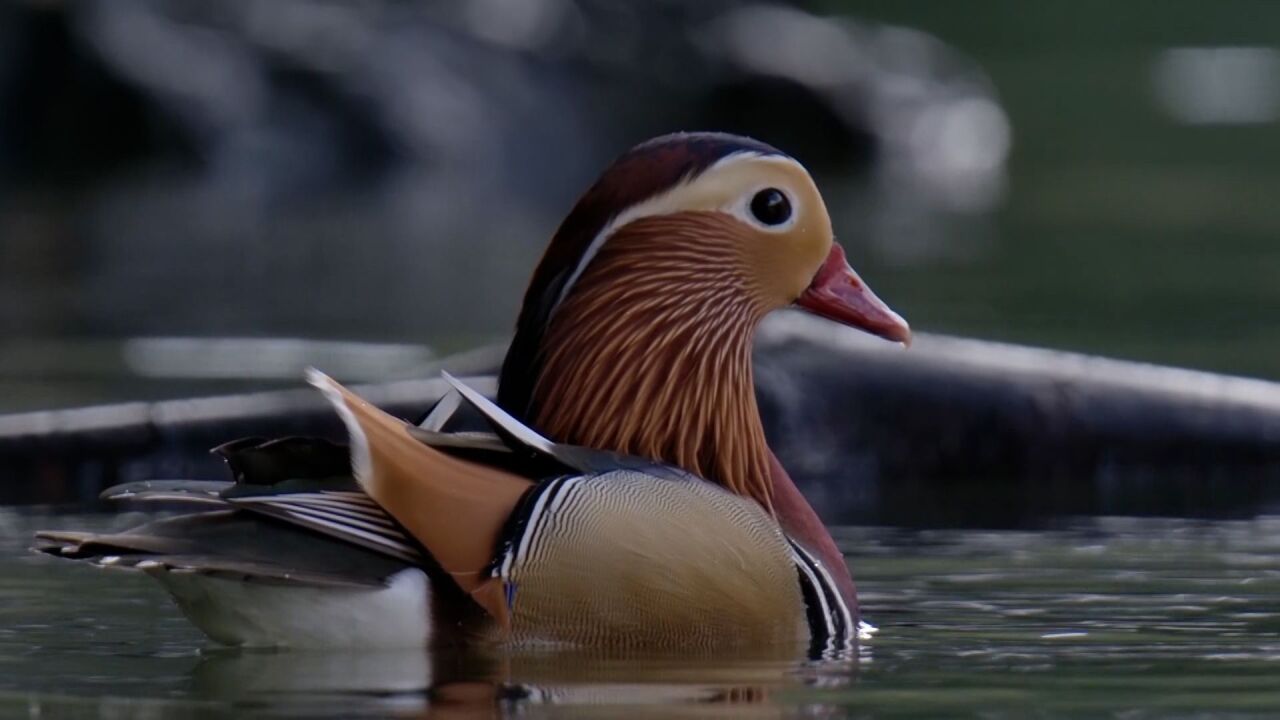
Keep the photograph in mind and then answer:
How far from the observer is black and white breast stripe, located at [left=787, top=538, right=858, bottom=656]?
599 cm

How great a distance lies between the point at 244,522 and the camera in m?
5.57

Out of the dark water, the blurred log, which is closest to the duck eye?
the dark water

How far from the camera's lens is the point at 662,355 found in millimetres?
6340

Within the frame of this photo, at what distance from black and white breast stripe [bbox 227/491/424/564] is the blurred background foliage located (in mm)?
5286

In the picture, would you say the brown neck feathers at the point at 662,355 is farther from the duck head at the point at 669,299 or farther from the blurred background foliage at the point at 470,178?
the blurred background foliage at the point at 470,178

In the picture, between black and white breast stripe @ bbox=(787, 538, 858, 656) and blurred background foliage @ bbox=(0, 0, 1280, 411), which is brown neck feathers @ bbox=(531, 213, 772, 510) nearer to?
black and white breast stripe @ bbox=(787, 538, 858, 656)

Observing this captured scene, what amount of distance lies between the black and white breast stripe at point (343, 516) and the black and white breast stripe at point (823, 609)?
0.87 m

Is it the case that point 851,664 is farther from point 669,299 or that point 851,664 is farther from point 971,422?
point 971,422

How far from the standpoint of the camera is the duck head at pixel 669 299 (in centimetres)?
619

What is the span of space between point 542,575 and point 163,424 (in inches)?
123

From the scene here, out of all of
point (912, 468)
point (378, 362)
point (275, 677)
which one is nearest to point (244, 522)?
point (275, 677)

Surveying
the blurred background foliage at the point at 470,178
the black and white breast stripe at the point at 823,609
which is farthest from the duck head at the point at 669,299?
the blurred background foliage at the point at 470,178

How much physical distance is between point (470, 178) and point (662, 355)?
1956 centimetres

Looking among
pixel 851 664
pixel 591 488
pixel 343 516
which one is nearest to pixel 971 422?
pixel 851 664
